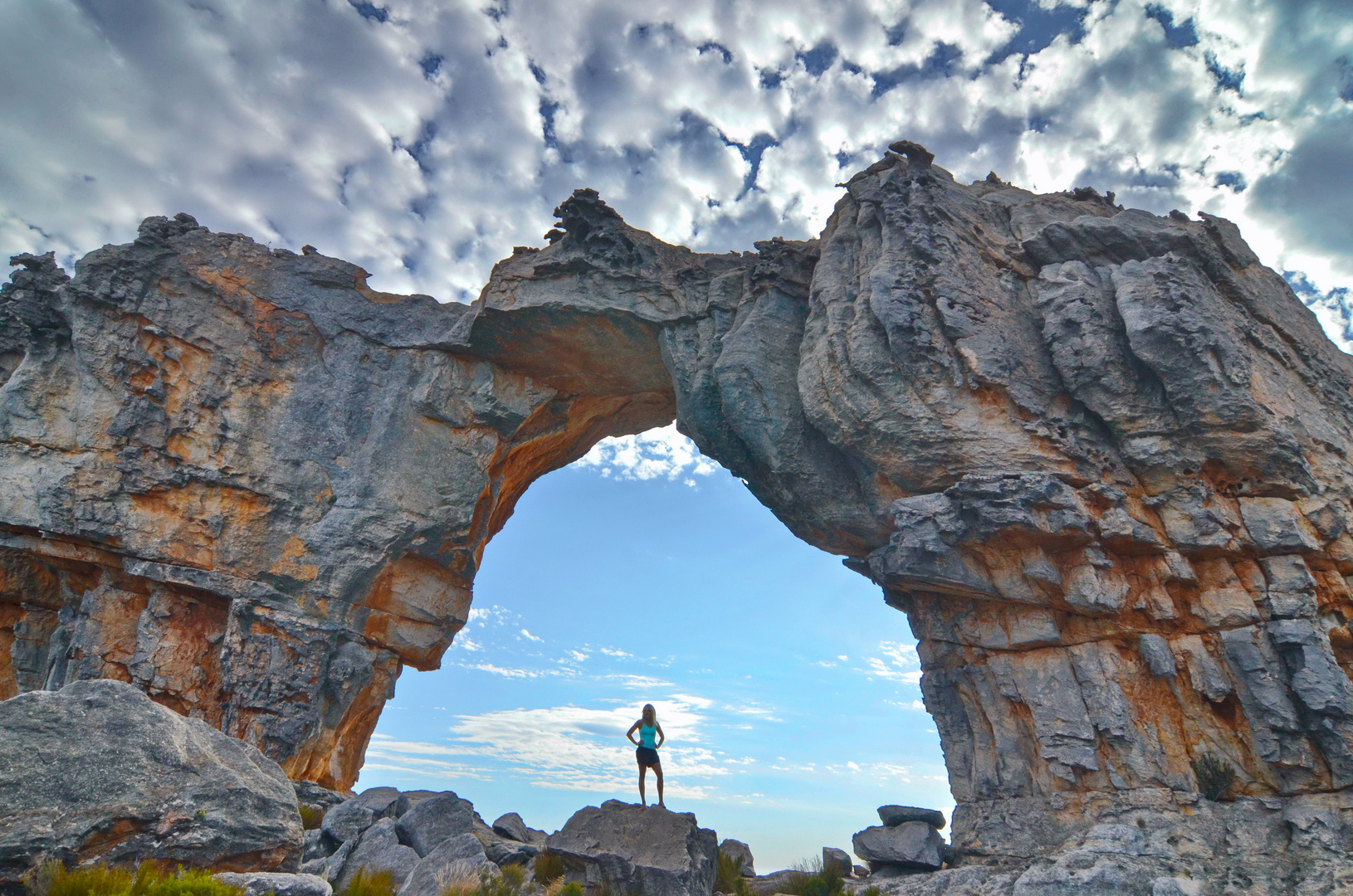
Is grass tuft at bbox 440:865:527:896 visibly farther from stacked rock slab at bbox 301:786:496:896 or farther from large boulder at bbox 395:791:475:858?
large boulder at bbox 395:791:475:858

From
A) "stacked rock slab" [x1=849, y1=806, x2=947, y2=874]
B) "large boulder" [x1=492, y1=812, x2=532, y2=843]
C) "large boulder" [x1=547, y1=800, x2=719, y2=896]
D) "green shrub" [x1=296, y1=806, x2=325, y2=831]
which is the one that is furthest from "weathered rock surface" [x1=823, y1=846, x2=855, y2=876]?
"green shrub" [x1=296, y1=806, x2=325, y2=831]

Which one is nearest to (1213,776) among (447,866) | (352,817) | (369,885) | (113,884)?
(447,866)

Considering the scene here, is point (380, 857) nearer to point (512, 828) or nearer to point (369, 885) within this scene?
point (369, 885)

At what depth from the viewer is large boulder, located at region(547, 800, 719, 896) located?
9.36 metres

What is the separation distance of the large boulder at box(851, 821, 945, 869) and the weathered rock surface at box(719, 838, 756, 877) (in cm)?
186

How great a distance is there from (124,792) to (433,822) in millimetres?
4994

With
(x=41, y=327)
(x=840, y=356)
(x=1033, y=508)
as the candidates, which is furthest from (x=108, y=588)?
(x=1033, y=508)

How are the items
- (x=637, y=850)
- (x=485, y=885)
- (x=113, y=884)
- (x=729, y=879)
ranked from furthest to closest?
(x=729, y=879), (x=637, y=850), (x=485, y=885), (x=113, y=884)

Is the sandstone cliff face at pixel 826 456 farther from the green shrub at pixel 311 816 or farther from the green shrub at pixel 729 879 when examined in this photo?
the green shrub at pixel 729 879

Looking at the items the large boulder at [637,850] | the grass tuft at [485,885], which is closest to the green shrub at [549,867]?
the large boulder at [637,850]

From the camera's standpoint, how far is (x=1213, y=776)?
1115 cm

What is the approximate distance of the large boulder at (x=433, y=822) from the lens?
9.93 meters

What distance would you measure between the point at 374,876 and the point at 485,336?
1275 centimetres

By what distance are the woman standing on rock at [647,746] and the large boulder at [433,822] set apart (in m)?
2.63
